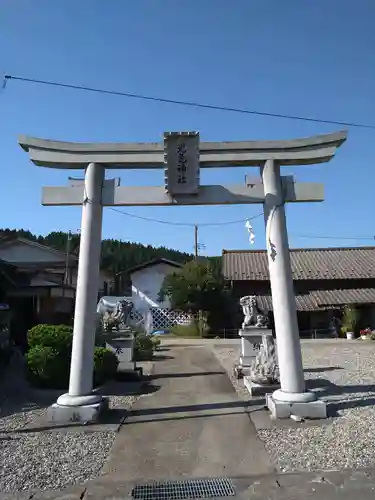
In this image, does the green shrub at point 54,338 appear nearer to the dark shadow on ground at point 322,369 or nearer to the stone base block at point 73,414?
the stone base block at point 73,414

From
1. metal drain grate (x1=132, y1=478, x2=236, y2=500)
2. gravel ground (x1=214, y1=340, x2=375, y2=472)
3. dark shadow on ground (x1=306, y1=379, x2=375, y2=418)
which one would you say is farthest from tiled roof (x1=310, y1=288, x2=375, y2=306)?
metal drain grate (x1=132, y1=478, x2=236, y2=500)

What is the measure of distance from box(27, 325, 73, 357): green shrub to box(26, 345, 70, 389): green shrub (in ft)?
0.36

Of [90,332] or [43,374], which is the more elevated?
[90,332]

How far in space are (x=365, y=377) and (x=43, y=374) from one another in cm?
861

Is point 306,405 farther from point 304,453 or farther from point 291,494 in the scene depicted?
point 291,494

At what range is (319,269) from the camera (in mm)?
34625

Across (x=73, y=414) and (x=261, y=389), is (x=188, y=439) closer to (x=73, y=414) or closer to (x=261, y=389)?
(x=73, y=414)

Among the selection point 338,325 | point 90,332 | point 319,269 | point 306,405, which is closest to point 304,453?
point 306,405

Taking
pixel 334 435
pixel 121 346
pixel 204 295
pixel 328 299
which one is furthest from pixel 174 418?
pixel 328 299

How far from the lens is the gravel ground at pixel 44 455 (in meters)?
4.80

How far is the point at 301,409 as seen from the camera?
280 inches

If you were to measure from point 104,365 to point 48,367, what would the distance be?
1499 millimetres

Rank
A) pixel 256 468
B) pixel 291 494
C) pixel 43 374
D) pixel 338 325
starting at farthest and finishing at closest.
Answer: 1. pixel 338 325
2. pixel 43 374
3. pixel 256 468
4. pixel 291 494

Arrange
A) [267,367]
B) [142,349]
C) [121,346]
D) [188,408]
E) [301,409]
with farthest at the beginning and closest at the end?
[142,349] < [121,346] < [267,367] < [188,408] < [301,409]
